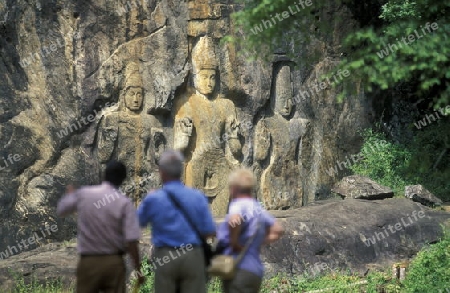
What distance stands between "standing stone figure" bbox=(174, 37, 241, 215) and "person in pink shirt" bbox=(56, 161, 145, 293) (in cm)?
1013

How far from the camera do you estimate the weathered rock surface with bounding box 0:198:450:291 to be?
1354cm

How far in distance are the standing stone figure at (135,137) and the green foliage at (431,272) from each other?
19.1 ft

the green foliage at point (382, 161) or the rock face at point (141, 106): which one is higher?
the rock face at point (141, 106)

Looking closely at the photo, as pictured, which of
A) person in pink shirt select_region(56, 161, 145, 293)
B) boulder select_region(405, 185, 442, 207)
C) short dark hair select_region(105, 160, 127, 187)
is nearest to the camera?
person in pink shirt select_region(56, 161, 145, 293)

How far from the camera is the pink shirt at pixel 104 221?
7.34 m

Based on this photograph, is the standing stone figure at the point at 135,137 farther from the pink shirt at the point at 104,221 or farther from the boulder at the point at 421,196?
the pink shirt at the point at 104,221

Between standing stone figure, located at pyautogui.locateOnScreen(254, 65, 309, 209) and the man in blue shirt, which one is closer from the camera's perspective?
the man in blue shirt

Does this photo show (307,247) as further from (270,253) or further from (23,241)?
(23,241)

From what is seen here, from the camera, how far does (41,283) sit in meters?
12.8

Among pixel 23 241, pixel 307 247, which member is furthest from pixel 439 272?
pixel 23 241

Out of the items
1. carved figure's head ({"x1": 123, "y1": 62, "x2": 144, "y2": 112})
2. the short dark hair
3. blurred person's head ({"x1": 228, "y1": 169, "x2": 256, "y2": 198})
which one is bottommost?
blurred person's head ({"x1": 228, "y1": 169, "x2": 256, "y2": 198})

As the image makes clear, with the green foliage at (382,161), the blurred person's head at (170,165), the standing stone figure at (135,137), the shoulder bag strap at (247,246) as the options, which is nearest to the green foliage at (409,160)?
the green foliage at (382,161)

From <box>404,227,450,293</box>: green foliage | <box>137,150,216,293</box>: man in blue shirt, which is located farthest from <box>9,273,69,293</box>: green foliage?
<box>137,150,216,293</box>: man in blue shirt

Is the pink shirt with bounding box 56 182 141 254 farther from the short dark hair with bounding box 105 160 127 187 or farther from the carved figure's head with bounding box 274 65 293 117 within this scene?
the carved figure's head with bounding box 274 65 293 117
